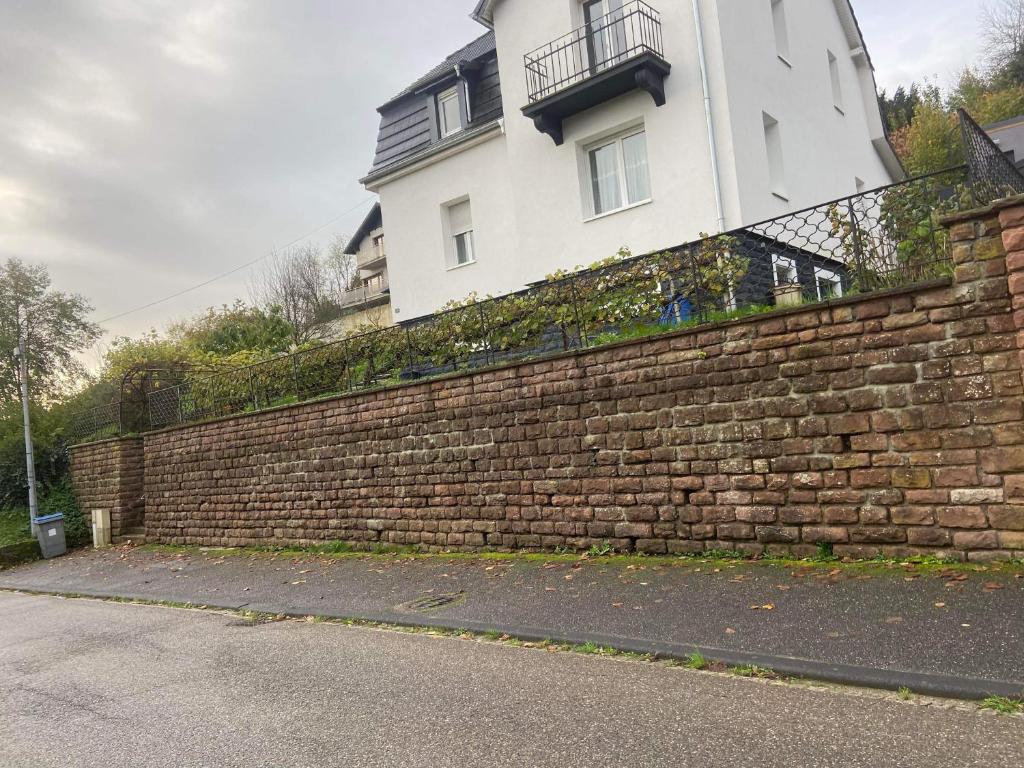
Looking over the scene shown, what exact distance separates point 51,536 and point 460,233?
12.0 metres

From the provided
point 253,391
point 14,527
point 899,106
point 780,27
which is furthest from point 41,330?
point 899,106

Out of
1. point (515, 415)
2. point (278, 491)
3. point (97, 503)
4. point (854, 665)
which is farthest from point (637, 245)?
point (97, 503)

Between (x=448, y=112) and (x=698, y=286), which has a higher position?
(x=448, y=112)

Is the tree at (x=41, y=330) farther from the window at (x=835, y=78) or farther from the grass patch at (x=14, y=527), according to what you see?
the window at (x=835, y=78)

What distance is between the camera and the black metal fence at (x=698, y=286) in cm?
636

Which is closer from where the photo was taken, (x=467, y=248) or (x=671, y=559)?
(x=671, y=559)

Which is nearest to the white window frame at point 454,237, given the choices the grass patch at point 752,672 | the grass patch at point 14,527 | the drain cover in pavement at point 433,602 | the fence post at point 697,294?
the fence post at point 697,294

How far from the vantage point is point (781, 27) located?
49.0 feet

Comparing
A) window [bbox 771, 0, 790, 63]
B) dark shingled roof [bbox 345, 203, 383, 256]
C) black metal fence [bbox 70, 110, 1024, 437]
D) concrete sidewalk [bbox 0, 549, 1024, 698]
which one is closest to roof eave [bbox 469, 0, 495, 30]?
window [bbox 771, 0, 790, 63]

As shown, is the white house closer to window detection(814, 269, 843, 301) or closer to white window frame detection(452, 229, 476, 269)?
white window frame detection(452, 229, 476, 269)

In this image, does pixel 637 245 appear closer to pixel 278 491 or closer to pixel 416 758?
pixel 278 491

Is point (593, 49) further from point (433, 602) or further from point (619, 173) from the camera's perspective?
point (433, 602)

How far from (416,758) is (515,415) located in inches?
213

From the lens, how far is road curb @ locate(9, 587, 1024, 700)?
3.70 m
